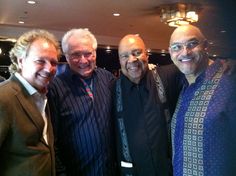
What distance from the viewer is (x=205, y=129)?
4.14 feet

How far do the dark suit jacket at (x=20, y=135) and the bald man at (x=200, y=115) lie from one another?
0.67 metres

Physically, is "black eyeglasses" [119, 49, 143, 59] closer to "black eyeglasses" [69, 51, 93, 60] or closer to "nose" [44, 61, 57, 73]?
"black eyeglasses" [69, 51, 93, 60]

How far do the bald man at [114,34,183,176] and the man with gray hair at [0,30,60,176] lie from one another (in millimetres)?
458

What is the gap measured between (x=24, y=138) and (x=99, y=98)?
2.05 feet

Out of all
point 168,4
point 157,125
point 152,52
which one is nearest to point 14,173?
point 157,125

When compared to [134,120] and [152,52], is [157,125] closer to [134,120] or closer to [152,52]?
[134,120]

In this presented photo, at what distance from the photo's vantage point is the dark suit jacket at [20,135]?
4.19ft

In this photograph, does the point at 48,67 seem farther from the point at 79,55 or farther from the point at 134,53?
the point at 134,53

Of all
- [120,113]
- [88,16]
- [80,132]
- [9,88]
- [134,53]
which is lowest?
[80,132]

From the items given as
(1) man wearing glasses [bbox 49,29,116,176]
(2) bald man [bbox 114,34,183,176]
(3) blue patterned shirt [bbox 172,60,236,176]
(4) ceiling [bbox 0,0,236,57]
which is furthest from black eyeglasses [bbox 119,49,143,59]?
(4) ceiling [bbox 0,0,236,57]

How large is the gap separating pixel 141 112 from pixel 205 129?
53 centimetres

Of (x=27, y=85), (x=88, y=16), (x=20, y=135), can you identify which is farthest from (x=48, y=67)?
(x=88, y=16)

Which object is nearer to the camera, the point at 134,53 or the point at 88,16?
the point at 134,53

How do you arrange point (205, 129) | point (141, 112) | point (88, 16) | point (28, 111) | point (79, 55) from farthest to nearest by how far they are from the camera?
point (88, 16) < point (79, 55) < point (141, 112) < point (28, 111) < point (205, 129)
